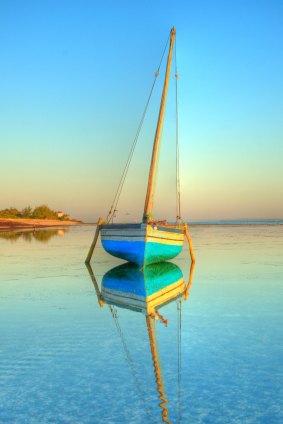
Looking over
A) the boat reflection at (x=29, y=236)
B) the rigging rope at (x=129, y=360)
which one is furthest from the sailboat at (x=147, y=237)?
the boat reflection at (x=29, y=236)

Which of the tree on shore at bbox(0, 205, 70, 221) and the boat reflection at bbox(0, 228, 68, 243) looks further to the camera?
the tree on shore at bbox(0, 205, 70, 221)

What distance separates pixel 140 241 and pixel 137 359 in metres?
12.3

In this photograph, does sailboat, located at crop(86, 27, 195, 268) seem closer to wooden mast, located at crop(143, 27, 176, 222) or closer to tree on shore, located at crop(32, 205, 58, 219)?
wooden mast, located at crop(143, 27, 176, 222)

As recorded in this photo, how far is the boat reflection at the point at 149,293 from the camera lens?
8203 millimetres

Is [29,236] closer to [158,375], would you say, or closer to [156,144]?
[156,144]

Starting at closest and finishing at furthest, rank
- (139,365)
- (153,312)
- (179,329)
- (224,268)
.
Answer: (139,365)
(179,329)
(153,312)
(224,268)

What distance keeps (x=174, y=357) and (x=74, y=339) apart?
2.27 m

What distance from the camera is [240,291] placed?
14.6 m

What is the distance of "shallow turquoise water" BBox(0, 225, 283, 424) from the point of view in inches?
226

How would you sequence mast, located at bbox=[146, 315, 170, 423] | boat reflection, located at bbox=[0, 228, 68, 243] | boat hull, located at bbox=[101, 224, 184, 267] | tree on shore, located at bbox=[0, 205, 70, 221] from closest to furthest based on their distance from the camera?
mast, located at bbox=[146, 315, 170, 423] → boat hull, located at bbox=[101, 224, 184, 267] → boat reflection, located at bbox=[0, 228, 68, 243] → tree on shore, located at bbox=[0, 205, 70, 221]

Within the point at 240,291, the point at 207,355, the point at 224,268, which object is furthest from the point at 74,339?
the point at 224,268

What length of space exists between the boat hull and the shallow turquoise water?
559cm

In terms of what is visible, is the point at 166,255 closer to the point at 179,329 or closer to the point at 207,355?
the point at 179,329

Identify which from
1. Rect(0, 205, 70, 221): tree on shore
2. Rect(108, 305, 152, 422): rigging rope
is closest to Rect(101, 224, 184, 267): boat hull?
Rect(108, 305, 152, 422): rigging rope
